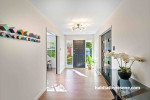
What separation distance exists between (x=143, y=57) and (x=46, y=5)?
2154 mm

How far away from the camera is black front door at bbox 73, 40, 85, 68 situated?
566 cm

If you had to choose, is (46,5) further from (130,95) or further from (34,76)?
(130,95)

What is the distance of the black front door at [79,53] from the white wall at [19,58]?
3.75 metres

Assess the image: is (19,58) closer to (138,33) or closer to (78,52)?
(138,33)

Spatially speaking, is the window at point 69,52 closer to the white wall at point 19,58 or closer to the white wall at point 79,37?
the white wall at point 79,37

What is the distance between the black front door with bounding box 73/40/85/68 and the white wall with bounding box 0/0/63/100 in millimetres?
3750

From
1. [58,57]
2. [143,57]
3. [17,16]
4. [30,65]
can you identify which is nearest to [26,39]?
[17,16]

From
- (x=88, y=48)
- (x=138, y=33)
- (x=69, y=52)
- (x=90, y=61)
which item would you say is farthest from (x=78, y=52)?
(x=138, y=33)

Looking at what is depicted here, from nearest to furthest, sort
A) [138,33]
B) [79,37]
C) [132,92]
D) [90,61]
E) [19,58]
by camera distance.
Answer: [132,92], [138,33], [19,58], [90,61], [79,37]

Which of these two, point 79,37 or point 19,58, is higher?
point 79,37

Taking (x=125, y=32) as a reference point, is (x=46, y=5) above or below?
above

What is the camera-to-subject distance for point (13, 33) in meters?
1.33

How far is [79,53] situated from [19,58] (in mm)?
4422

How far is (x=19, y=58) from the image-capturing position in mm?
1458
